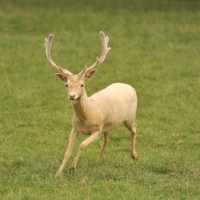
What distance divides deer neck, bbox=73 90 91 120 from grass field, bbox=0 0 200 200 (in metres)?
0.77

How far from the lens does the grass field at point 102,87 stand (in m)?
8.39

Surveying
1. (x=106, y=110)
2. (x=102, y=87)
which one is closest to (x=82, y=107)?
(x=106, y=110)

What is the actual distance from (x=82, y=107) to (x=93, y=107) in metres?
0.31

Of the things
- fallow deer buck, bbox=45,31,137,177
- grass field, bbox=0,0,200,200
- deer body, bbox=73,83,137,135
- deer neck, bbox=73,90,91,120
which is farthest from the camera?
deer body, bbox=73,83,137,135

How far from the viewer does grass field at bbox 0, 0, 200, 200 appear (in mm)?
8391

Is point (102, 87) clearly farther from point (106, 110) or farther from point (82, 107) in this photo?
point (82, 107)

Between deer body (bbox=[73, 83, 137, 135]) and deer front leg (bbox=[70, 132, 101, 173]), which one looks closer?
deer front leg (bbox=[70, 132, 101, 173])

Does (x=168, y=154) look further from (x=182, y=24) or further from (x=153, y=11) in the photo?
(x=153, y=11)

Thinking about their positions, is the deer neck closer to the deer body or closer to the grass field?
the deer body

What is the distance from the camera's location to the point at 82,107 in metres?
8.84

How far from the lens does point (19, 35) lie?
20141mm

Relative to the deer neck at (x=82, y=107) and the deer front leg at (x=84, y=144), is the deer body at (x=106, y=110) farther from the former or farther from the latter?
the deer front leg at (x=84, y=144)

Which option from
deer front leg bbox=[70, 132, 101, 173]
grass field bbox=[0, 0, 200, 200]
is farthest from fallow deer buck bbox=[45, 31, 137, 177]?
grass field bbox=[0, 0, 200, 200]

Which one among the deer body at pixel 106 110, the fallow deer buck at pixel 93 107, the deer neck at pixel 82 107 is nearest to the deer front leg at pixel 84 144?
the fallow deer buck at pixel 93 107
